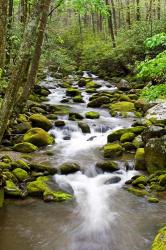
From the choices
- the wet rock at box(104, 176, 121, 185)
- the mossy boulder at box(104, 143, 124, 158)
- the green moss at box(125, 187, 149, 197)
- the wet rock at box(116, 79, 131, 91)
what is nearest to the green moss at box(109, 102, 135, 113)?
the wet rock at box(116, 79, 131, 91)

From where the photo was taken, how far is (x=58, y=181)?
34.1 ft

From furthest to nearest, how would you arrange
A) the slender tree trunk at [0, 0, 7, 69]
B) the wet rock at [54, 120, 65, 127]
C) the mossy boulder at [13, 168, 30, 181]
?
the wet rock at [54, 120, 65, 127] < the mossy boulder at [13, 168, 30, 181] < the slender tree trunk at [0, 0, 7, 69]

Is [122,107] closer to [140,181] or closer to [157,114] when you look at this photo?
[157,114]

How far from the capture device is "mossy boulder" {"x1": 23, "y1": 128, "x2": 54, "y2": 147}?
525 inches

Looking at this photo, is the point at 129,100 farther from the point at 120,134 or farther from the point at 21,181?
the point at 21,181

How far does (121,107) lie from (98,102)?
65.2 inches

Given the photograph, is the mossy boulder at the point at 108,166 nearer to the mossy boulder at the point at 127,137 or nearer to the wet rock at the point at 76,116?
the mossy boulder at the point at 127,137

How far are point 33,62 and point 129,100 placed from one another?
6694 mm

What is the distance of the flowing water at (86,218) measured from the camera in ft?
24.6

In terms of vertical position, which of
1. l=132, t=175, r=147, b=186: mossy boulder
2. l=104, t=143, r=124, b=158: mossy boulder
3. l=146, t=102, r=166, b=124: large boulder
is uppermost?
l=146, t=102, r=166, b=124: large boulder

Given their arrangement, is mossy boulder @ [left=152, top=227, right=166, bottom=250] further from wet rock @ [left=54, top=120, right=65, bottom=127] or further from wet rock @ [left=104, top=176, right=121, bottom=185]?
wet rock @ [left=54, top=120, right=65, bottom=127]

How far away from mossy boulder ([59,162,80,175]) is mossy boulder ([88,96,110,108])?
29.0 ft

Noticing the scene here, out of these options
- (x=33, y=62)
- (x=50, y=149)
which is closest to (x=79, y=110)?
(x=33, y=62)

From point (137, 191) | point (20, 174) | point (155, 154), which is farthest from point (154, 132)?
point (20, 174)
